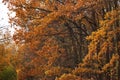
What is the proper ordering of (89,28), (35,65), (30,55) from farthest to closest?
(30,55) < (35,65) < (89,28)

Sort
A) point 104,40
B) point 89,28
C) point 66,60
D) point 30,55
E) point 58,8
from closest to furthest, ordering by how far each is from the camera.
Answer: point 104,40 < point 58,8 < point 89,28 < point 66,60 < point 30,55

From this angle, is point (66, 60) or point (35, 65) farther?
point (35, 65)

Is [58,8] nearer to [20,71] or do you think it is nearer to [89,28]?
[89,28]

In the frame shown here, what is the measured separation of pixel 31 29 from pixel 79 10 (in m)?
3.61

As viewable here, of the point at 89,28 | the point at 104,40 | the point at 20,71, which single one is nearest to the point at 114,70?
the point at 104,40

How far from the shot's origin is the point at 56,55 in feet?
83.8

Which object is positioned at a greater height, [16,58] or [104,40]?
[104,40]

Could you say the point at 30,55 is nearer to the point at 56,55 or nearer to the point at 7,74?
the point at 7,74

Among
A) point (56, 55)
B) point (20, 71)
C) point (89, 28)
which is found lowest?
point (20, 71)

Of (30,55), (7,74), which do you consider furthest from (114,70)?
(30,55)

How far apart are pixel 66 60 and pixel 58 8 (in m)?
9.84

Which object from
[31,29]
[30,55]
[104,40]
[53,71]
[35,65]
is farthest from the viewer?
[30,55]

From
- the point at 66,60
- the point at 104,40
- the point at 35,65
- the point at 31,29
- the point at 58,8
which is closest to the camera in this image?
the point at 104,40

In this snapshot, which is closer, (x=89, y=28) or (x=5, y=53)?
(x=89, y=28)
